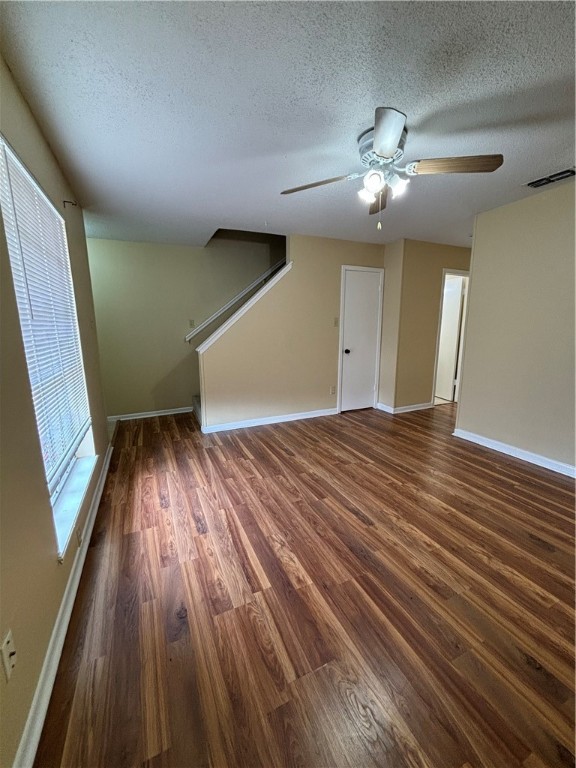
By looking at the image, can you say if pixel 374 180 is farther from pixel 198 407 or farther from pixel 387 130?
pixel 198 407

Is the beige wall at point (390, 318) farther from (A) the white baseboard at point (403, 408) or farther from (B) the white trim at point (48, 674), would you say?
(B) the white trim at point (48, 674)

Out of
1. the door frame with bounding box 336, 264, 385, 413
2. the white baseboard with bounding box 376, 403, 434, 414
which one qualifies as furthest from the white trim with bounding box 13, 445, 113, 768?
the white baseboard with bounding box 376, 403, 434, 414

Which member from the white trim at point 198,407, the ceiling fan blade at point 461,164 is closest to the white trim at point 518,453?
the ceiling fan blade at point 461,164

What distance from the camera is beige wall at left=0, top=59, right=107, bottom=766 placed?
902mm

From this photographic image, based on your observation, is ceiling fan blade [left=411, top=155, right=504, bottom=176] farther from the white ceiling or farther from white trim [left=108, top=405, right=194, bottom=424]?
white trim [left=108, top=405, right=194, bottom=424]

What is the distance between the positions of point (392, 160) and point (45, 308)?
217 centimetres

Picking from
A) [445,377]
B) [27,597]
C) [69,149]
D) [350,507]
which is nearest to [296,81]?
[69,149]

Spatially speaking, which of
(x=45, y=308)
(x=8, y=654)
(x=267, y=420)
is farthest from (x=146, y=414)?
(x=8, y=654)

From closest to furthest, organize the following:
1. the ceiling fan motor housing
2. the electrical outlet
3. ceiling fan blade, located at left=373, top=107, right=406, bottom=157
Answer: the electrical outlet, ceiling fan blade, located at left=373, top=107, right=406, bottom=157, the ceiling fan motor housing

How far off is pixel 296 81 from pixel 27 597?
2402 millimetres

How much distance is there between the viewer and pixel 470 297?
3320mm

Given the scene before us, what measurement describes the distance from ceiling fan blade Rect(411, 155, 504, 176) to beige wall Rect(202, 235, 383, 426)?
2.43 meters

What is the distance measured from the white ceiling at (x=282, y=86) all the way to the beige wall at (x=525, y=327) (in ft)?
1.69

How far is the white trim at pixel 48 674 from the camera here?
2.98ft
